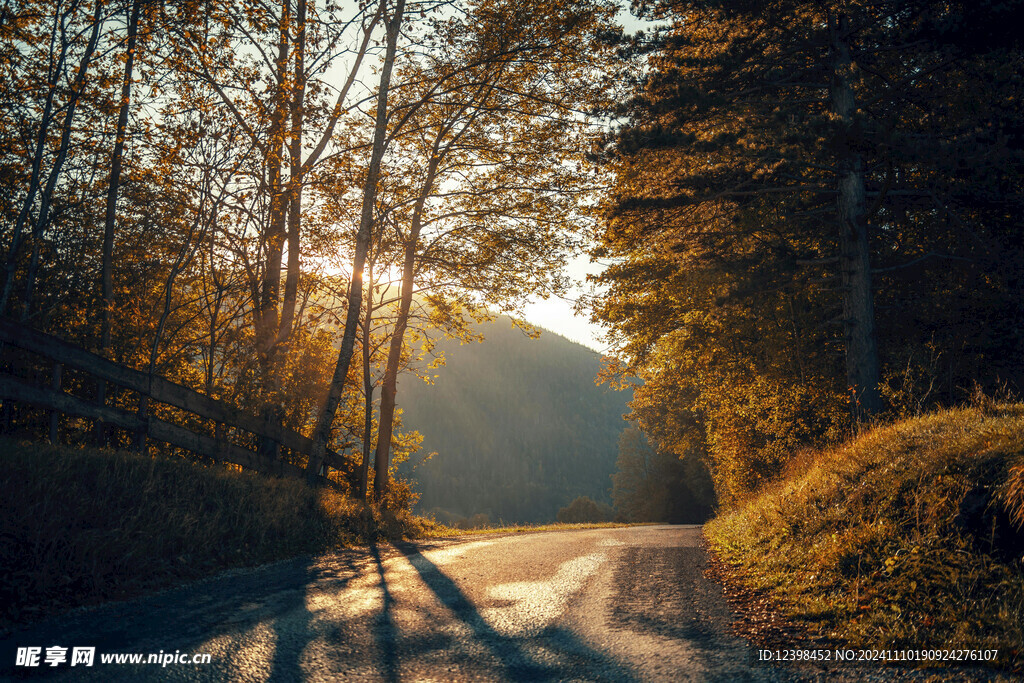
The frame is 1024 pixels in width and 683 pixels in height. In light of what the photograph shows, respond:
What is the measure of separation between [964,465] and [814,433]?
9142 mm

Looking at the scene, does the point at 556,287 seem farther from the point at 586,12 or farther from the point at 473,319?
the point at 586,12

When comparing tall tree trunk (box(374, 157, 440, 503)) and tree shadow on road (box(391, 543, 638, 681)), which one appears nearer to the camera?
tree shadow on road (box(391, 543, 638, 681))

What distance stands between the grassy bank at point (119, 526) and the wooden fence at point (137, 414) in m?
0.91

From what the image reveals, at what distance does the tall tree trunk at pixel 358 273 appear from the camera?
1188 cm

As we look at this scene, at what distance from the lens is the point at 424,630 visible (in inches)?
174

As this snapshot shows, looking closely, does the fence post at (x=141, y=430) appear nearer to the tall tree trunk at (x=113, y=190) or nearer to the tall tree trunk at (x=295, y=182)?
the tall tree trunk at (x=113, y=190)

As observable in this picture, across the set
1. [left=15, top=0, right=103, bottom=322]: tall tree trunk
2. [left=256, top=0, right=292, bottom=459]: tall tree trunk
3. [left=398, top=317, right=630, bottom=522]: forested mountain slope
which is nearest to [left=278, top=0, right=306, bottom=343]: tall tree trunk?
[left=256, top=0, right=292, bottom=459]: tall tree trunk

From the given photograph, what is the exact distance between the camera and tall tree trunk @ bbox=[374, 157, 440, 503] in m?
16.0

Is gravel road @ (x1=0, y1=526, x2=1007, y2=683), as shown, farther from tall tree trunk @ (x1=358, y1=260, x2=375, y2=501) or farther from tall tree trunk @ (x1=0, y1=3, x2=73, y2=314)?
tall tree trunk @ (x1=358, y1=260, x2=375, y2=501)

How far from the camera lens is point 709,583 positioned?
6.20 meters

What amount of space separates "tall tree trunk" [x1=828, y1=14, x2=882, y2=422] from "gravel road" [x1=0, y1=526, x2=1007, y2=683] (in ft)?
23.7

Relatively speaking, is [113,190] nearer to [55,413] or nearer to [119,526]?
[55,413]

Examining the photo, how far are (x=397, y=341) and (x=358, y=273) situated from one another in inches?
199

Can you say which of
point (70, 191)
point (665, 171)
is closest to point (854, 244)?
point (665, 171)
